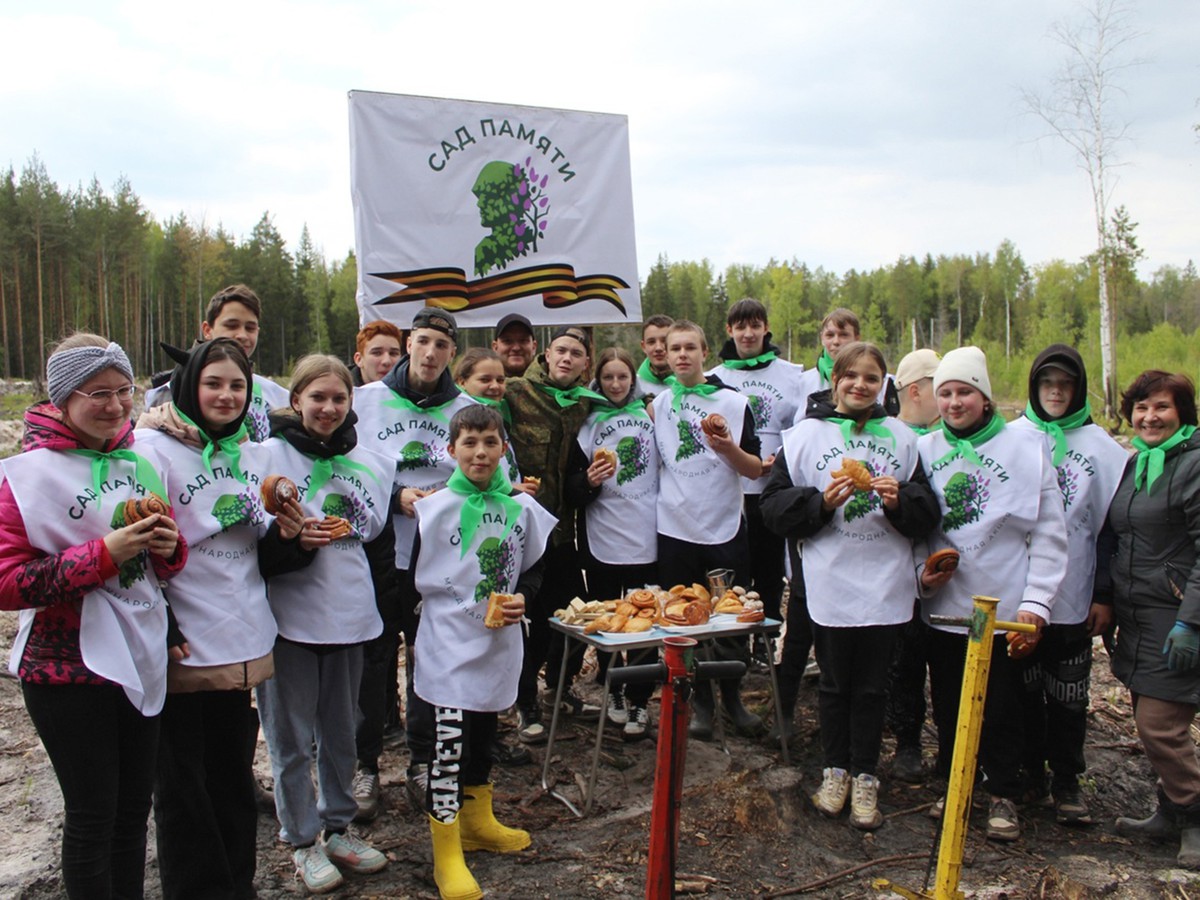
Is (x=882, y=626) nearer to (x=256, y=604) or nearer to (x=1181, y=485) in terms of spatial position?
(x=1181, y=485)

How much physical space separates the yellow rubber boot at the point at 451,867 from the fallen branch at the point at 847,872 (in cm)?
129

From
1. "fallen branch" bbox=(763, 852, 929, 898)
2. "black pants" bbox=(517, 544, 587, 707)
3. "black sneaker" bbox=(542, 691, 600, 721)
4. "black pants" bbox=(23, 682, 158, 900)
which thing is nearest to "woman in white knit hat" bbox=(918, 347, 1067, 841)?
"fallen branch" bbox=(763, 852, 929, 898)

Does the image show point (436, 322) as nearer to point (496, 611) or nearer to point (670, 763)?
point (496, 611)

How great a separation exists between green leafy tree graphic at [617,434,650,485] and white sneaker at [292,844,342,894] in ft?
8.46

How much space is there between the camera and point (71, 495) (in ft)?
9.57

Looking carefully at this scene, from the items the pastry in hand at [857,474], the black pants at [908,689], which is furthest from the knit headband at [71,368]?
the black pants at [908,689]

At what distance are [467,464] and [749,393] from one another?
104 inches

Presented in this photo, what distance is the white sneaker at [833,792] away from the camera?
452 cm

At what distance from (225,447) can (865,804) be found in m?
3.49

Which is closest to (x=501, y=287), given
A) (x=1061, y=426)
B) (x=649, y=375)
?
(x=649, y=375)

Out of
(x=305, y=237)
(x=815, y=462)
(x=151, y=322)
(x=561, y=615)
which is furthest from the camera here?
(x=305, y=237)

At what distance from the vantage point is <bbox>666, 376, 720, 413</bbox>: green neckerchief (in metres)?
5.39

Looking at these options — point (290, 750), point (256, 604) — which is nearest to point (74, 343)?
point (256, 604)

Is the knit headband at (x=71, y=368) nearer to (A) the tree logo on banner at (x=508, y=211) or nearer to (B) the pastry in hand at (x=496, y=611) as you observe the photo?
(B) the pastry in hand at (x=496, y=611)
